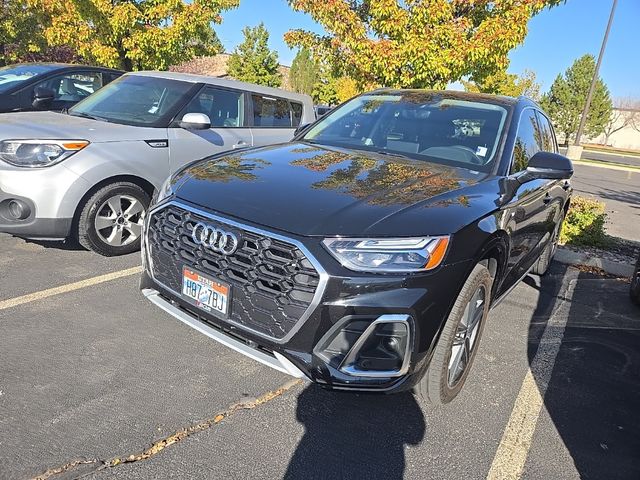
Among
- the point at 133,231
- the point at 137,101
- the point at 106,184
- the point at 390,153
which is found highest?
the point at 137,101

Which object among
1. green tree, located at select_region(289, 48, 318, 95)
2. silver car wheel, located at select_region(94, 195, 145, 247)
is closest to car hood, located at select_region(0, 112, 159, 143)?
silver car wheel, located at select_region(94, 195, 145, 247)

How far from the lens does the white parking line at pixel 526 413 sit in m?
2.34

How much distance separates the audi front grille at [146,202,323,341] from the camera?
85.5 inches

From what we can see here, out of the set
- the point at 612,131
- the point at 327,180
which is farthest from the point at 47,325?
the point at 612,131

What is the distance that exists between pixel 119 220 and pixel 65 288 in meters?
0.89

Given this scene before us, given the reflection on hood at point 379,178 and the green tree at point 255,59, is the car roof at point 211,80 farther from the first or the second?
the green tree at point 255,59

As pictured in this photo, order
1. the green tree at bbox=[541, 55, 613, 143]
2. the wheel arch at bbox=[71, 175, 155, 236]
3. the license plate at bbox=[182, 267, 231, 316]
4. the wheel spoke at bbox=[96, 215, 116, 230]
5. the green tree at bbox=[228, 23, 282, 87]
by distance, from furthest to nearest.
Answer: the green tree at bbox=[541, 55, 613, 143] < the green tree at bbox=[228, 23, 282, 87] < the wheel spoke at bbox=[96, 215, 116, 230] < the wheel arch at bbox=[71, 175, 155, 236] < the license plate at bbox=[182, 267, 231, 316]

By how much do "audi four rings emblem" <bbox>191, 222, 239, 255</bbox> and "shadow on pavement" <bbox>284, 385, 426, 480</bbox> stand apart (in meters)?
0.96

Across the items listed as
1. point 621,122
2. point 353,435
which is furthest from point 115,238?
point 621,122

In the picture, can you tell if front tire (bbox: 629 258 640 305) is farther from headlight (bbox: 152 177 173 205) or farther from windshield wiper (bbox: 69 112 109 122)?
windshield wiper (bbox: 69 112 109 122)

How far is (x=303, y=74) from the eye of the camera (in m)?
39.4

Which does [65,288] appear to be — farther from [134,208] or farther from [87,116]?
[87,116]

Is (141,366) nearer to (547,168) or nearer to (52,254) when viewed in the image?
(52,254)

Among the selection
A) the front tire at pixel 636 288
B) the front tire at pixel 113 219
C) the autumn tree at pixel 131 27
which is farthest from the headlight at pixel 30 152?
the autumn tree at pixel 131 27
